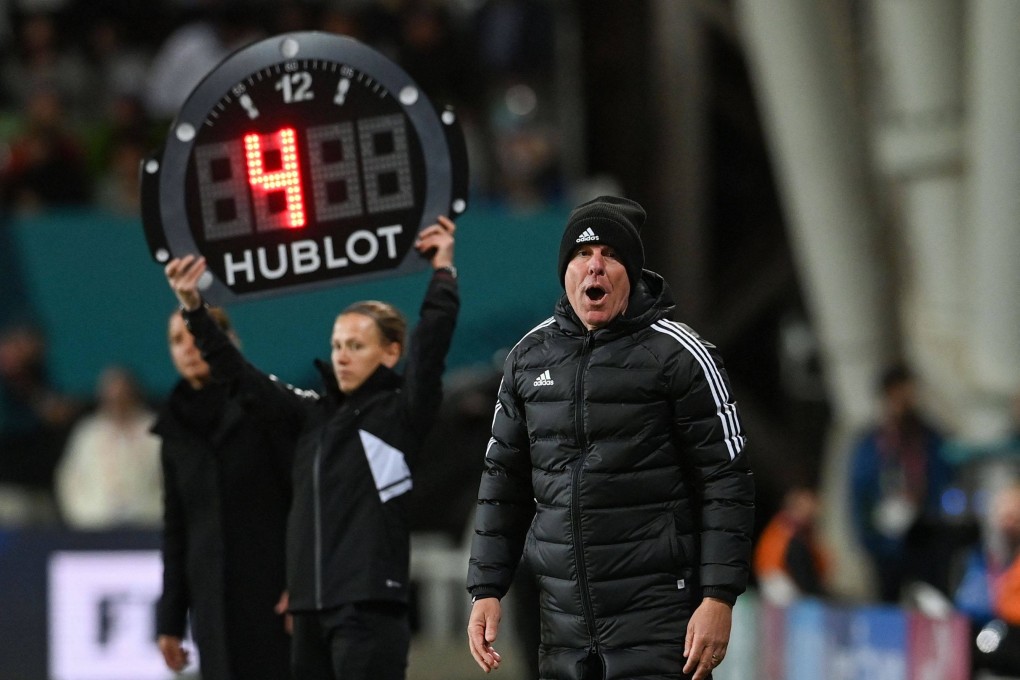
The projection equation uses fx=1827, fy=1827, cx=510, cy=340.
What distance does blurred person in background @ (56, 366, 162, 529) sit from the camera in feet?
40.9

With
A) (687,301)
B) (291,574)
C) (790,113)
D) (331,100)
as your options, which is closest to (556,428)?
(291,574)

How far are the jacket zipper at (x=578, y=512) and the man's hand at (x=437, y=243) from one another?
1.32m

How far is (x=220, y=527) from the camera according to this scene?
679cm

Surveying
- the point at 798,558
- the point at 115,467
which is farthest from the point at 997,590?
the point at 115,467

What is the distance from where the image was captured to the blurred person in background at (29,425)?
13.6 m

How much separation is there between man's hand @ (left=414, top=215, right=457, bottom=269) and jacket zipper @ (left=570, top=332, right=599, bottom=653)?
4.33 ft

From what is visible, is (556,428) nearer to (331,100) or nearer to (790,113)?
(331,100)

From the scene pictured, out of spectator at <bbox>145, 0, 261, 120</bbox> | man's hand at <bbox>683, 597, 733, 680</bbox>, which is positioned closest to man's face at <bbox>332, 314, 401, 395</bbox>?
man's hand at <bbox>683, 597, 733, 680</bbox>

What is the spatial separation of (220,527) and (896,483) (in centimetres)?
570

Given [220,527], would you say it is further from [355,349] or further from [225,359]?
[355,349]

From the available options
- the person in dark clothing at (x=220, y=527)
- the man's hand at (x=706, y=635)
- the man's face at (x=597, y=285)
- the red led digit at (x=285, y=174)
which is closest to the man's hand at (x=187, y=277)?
the person in dark clothing at (x=220, y=527)

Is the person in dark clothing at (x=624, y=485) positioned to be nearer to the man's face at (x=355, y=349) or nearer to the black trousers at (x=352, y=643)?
the black trousers at (x=352, y=643)

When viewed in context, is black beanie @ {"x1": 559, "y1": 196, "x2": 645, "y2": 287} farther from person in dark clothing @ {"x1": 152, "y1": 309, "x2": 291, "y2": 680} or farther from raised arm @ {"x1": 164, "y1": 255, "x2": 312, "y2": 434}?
person in dark clothing @ {"x1": 152, "y1": 309, "x2": 291, "y2": 680}

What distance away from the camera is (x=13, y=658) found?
1184 centimetres
